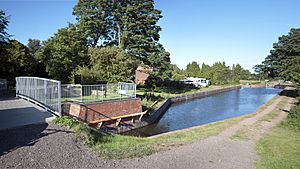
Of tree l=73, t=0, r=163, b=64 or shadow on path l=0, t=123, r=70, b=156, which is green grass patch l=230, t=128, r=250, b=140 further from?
tree l=73, t=0, r=163, b=64

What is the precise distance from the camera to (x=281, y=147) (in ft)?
27.0

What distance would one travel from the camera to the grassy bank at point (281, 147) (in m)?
6.50

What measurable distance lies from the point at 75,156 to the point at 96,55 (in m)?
13.5

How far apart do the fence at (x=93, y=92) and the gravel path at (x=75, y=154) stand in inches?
191

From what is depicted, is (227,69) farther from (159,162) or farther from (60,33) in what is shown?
(159,162)

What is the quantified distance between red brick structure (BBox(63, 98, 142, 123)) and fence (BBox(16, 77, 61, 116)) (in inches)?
70.4

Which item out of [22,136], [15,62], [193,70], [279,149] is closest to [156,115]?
[279,149]

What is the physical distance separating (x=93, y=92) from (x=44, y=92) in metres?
3.47

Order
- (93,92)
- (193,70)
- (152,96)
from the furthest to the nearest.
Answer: (193,70), (152,96), (93,92)

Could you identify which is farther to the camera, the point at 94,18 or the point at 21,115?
the point at 94,18

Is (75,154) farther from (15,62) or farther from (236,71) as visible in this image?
(236,71)

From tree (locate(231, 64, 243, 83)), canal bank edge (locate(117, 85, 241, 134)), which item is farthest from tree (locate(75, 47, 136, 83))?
tree (locate(231, 64, 243, 83))

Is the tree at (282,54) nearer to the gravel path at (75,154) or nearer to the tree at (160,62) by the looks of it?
the tree at (160,62)

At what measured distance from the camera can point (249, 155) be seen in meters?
7.36
